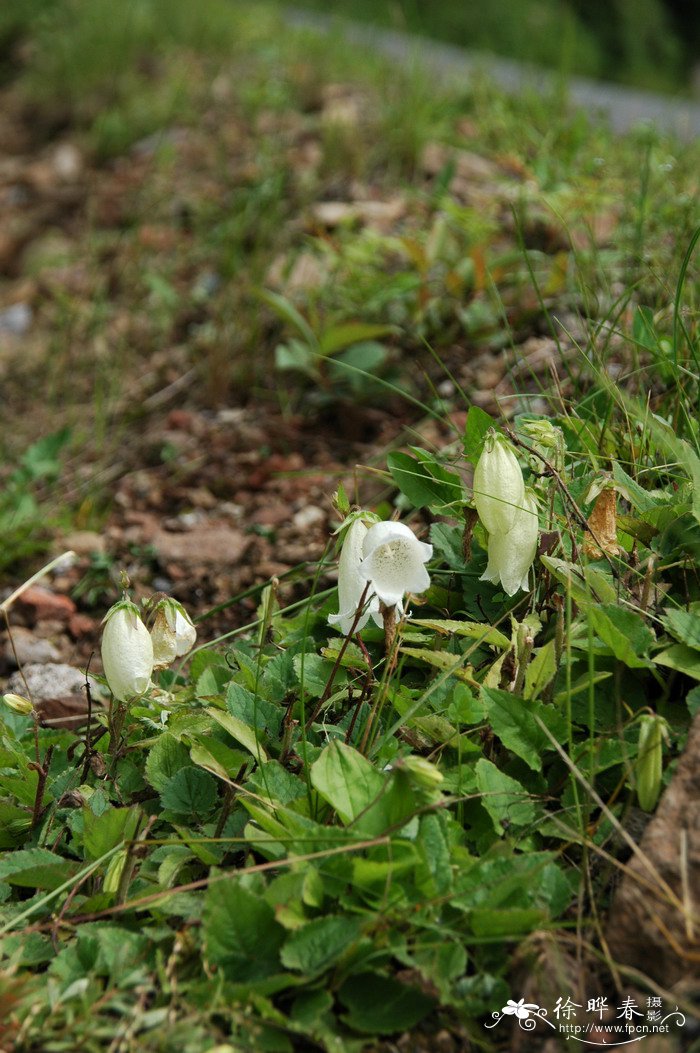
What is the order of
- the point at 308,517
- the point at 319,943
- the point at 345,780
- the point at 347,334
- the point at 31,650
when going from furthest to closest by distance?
1. the point at 347,334
2. the point at 308,517
3. the point at 31,650
4. the point at 345,780
5. the point at 319,943

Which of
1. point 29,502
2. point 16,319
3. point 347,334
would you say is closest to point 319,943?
point 29,502

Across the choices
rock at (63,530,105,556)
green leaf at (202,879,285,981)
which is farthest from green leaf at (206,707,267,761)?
rock at (63,530,105,556)

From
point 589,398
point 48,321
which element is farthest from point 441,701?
point 48,321

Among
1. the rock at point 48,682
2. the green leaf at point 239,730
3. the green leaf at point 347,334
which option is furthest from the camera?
the green leaf at point 347,334

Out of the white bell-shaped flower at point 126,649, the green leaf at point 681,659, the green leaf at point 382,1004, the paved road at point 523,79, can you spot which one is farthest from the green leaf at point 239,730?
the paved road at point 523,79

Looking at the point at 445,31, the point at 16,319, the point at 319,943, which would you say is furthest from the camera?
the point at 445,31

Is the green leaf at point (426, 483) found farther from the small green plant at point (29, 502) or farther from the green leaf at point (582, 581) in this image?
the small green plant at point (29, 502)

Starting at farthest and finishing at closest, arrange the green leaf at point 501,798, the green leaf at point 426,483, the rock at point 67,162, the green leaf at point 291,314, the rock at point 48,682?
1. the rock at point 67,162
2. the green leaf at point 291,314
3. the rock at point 48,682
4. the green leaf at point 426,483
5. the green leaf at point 501,798

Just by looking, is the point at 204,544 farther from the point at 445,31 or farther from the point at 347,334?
the point at 445,31

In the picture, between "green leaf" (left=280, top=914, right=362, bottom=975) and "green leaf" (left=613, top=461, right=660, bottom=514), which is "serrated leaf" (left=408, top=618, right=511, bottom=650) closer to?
"green leaf" (left=613, top=461, right=660, bottom=514)
